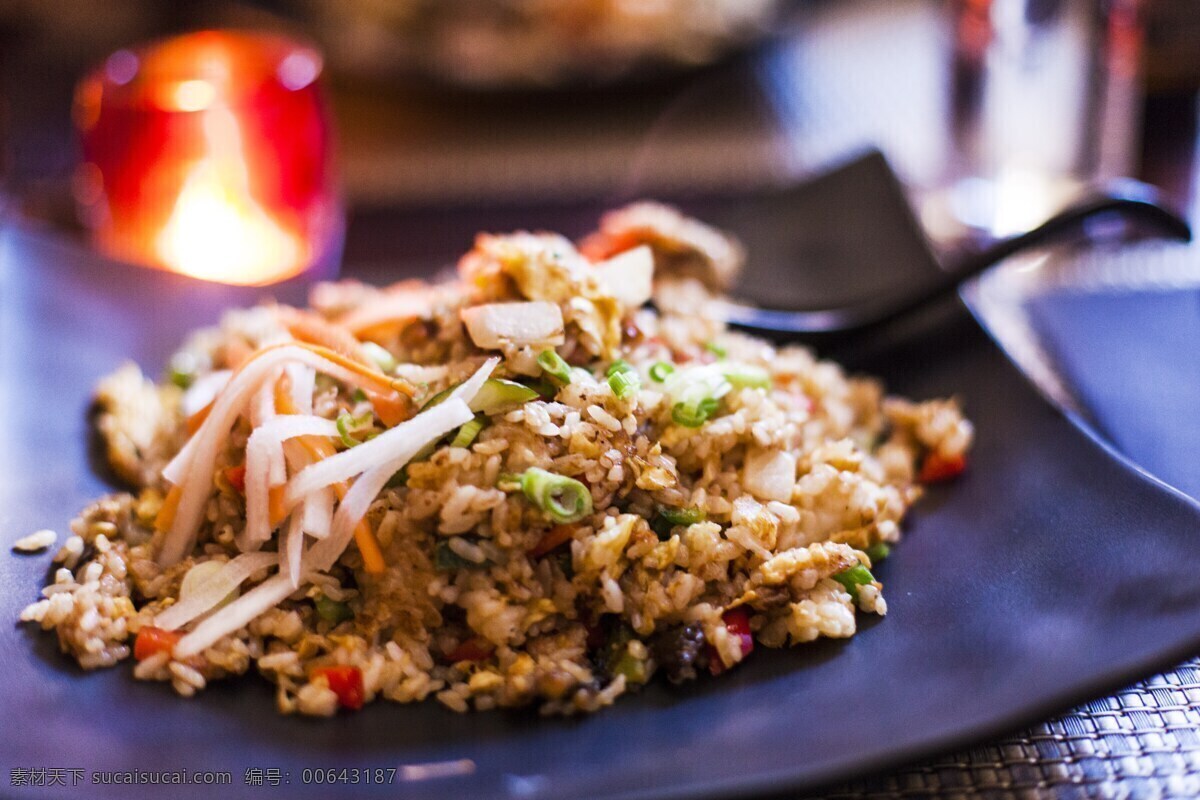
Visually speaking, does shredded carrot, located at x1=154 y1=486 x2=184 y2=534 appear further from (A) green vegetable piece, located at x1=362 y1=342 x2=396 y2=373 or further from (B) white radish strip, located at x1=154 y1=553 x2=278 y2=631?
(A) green vegetable piece, located at x1=362 y1=342 x2=396 y2=373

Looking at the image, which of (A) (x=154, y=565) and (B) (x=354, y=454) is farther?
(A) (x=154, y=565)

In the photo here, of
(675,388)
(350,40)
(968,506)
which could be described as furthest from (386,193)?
(968,506)

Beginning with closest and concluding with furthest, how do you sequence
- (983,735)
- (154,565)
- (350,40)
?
(983,735) → (154,565) → (350,40)

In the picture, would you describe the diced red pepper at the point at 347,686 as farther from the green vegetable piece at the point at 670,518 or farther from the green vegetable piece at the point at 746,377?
the green vegetable piece at the point at 746,377


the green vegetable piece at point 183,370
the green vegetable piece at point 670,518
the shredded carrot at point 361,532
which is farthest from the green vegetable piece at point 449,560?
the green vegetable piece at point 183,370

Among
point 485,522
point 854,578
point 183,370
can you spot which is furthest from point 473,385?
point 183,370

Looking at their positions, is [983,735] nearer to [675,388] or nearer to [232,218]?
[675,388]

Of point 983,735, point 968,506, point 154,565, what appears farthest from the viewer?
point 968,506

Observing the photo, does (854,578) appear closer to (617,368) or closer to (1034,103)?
(617,368)
